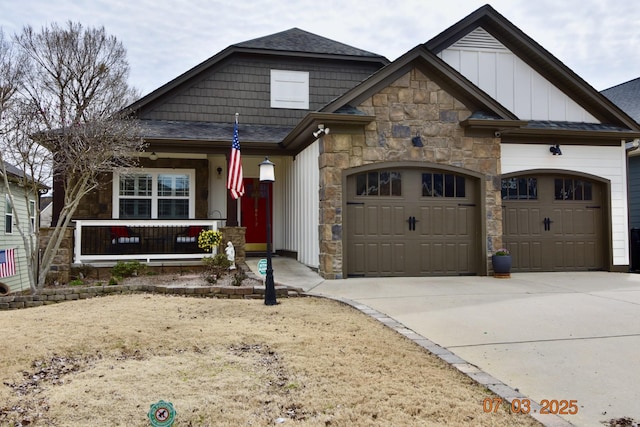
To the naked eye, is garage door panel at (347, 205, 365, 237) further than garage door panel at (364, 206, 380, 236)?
No

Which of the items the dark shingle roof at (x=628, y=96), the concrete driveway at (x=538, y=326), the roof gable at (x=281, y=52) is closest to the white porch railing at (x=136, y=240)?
the roof gable at (x=281, y=52)

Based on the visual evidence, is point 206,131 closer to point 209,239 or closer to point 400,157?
point 209,239

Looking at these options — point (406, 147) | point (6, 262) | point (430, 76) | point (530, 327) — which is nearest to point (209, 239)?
point (406, 147)

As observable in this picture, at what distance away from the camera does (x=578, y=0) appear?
32.6 ft

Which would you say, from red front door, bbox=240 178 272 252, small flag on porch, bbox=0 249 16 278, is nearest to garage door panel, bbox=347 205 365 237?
red front door, bbox=240 178 272 252

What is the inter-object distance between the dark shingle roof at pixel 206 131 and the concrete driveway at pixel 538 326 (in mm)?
4791

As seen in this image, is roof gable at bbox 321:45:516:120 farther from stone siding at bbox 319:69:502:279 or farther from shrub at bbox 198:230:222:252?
shrub at bbox 198:230:222:252

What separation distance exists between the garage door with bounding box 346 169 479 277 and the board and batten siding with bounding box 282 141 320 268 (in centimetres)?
86

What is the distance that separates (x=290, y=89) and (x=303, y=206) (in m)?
4.38

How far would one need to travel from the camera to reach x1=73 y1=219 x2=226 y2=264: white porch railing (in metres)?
10.4

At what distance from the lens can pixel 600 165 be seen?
11.6 meters

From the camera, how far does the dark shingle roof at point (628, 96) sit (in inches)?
612

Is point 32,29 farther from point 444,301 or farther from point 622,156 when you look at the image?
point 622,156
